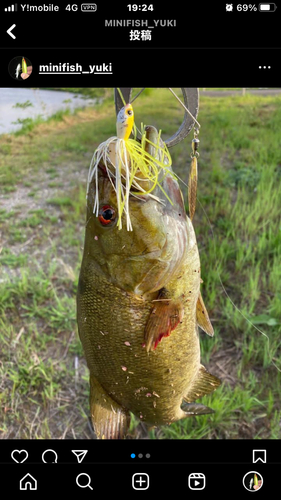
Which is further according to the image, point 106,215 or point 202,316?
point 202,316

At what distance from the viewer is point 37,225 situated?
11.5ft

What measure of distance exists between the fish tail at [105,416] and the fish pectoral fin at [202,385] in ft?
0.92

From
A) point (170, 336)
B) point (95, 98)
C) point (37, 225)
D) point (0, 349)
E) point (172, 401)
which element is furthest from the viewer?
point (37, 225)

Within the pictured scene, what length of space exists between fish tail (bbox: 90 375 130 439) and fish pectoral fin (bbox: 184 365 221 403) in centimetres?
28

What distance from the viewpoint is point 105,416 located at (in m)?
1.17
